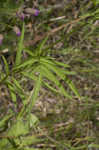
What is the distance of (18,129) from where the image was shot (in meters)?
1.61

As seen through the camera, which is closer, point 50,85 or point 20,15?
point 20,15

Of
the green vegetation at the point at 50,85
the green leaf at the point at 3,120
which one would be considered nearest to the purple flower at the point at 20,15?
the green vegetation at the point at 50,85

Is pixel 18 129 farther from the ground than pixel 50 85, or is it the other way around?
pixel 50 85

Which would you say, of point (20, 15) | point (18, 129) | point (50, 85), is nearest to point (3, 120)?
point (18, 129)

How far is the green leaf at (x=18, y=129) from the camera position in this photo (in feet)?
5.27

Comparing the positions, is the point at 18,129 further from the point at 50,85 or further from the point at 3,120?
the point at 50,85

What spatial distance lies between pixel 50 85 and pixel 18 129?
1.58 ft

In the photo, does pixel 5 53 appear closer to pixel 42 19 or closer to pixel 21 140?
pixel 42 19

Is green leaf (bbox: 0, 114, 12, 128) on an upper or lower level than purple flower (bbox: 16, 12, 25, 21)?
lower

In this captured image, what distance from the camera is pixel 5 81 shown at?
1293mm

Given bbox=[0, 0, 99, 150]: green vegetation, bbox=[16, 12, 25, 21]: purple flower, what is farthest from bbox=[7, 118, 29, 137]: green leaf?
bbox=[16, 12, 25, 21]: purple flower

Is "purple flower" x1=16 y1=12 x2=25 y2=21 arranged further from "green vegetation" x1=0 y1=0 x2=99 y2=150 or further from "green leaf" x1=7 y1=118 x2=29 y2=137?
"green leaf" x1=7 y1=118 x2=29 y2=137

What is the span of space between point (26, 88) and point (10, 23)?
0.59 meters

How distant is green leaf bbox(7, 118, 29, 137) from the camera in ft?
5.27
